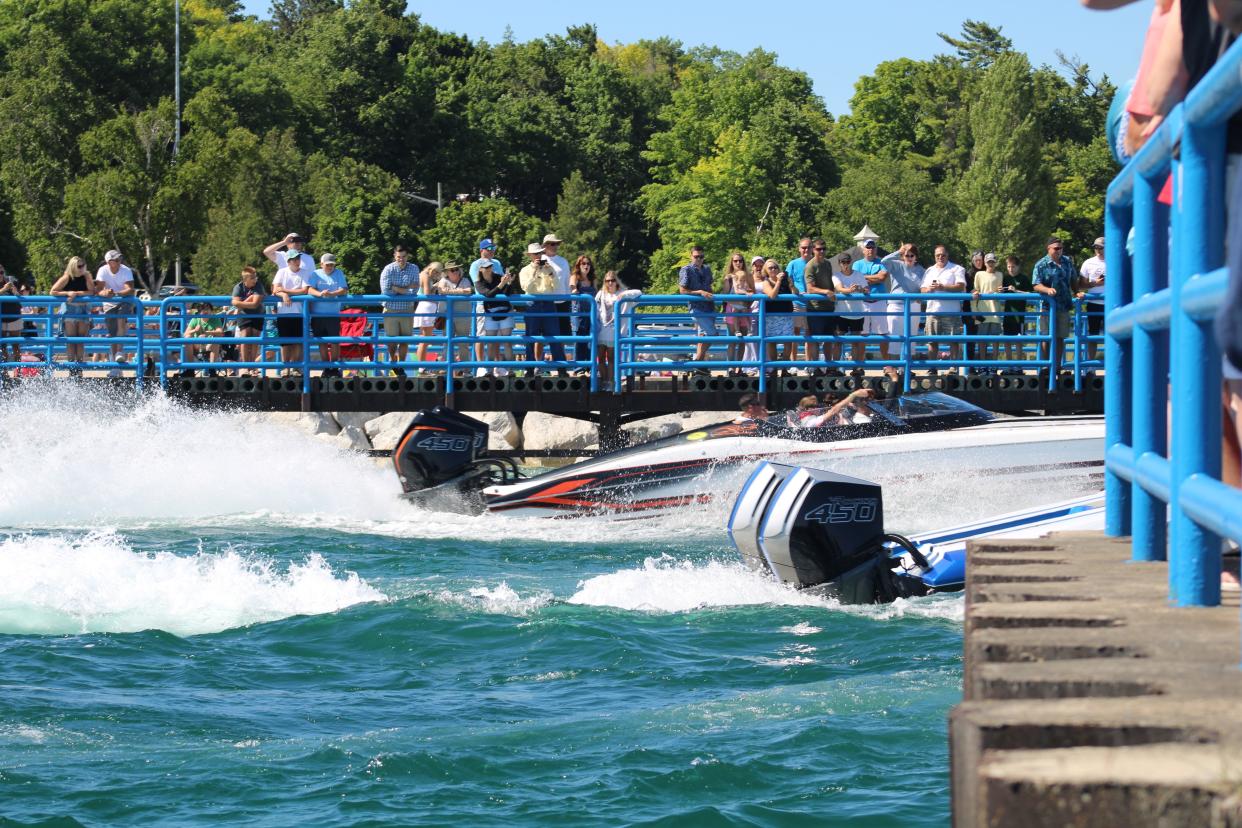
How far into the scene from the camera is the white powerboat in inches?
572

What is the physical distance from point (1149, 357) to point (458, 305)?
15.4 meters

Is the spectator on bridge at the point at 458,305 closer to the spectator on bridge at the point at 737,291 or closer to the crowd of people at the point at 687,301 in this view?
the crowd of people at the point at 687,301

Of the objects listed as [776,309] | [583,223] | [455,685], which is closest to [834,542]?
[455,685]

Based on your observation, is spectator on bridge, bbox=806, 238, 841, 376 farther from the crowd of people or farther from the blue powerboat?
the blue powerboat

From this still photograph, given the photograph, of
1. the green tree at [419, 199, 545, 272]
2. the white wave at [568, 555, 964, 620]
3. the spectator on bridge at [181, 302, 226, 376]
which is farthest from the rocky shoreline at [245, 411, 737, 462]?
the green tree at [419, 199, 545, 272]

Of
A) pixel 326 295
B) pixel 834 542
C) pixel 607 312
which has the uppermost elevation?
pixel 326 295

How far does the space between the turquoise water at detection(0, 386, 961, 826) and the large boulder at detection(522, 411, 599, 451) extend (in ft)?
30.3

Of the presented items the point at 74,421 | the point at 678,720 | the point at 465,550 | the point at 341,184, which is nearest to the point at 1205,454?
the point at 678,720

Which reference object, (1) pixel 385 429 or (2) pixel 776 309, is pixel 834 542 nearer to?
(2) pixel 776 309

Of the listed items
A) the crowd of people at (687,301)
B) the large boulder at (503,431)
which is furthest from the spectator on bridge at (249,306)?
the large boulder at (503,431)

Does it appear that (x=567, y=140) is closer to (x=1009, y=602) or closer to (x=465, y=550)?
(x=465, y=550)

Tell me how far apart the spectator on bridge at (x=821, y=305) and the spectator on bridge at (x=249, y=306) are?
6183 millimetres

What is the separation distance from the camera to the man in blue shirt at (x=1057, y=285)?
17500 mm

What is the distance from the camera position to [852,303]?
18453mm
